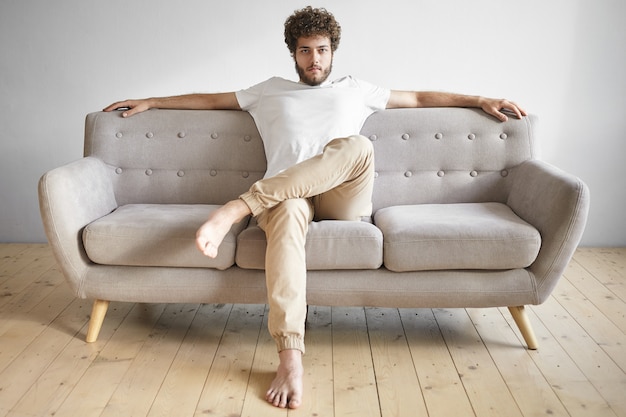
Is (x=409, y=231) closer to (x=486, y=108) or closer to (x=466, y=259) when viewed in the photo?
(x=466, y=259)

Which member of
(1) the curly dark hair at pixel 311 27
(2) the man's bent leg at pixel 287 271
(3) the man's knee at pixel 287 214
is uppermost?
(1) the curly dark hair at pixel 311 27

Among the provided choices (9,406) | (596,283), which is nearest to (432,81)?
(596,283)

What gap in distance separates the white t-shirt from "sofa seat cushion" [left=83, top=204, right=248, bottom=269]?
46 centimetres

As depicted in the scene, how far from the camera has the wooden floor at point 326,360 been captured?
1973 mm

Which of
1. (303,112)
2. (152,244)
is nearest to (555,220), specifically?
(303,112)

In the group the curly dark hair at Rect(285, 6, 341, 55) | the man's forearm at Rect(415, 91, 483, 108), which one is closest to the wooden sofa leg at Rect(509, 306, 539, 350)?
the man's forearm at Rect(415, 91, 483, 108)

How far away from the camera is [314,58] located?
8.93 ft

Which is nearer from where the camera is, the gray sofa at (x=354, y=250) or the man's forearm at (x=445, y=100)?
the gray sofa at (x=354, y=250)

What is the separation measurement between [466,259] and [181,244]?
0.99 metres

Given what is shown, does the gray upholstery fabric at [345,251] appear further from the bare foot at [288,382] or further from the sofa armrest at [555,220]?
the bare foot at [288,382]

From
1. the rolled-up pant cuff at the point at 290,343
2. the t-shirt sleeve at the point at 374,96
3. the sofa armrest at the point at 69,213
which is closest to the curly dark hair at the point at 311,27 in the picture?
the t-shirt sleeve at the point at 374,96

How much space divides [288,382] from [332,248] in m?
0.49

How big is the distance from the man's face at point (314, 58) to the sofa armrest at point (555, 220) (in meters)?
0.98

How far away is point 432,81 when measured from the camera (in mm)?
3592
